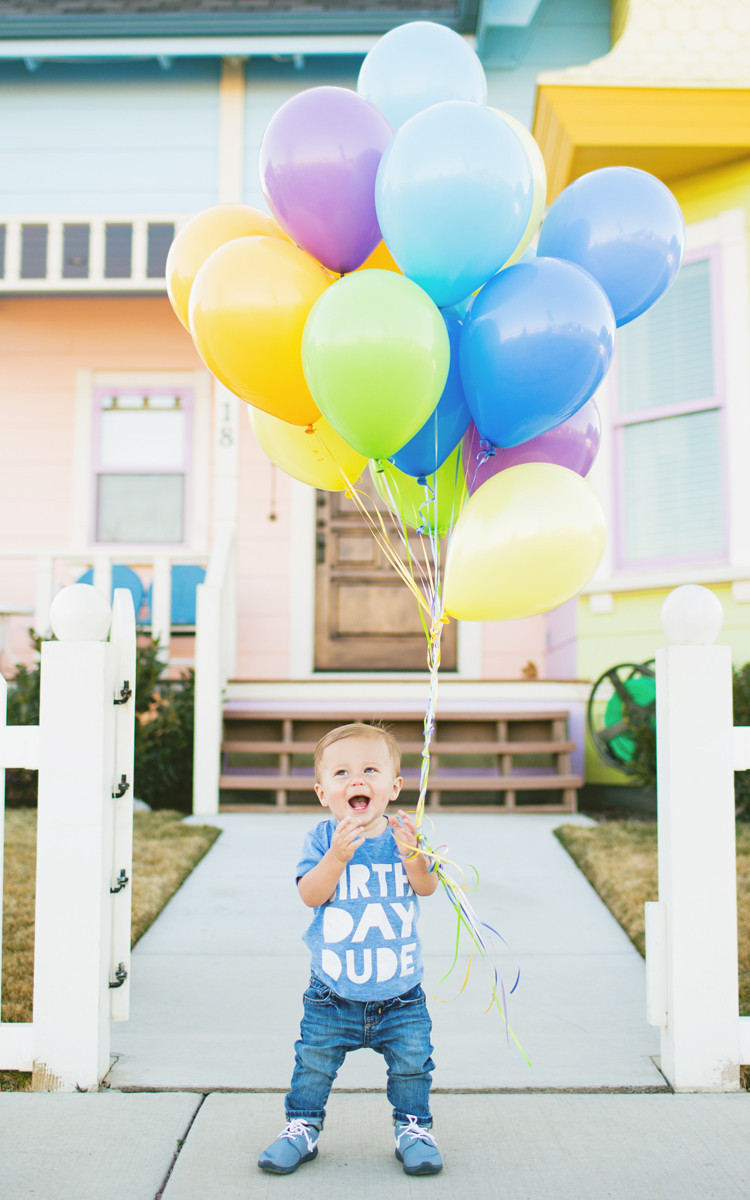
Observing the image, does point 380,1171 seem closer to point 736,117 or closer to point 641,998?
point 641,998

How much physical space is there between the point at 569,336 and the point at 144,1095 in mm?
1987

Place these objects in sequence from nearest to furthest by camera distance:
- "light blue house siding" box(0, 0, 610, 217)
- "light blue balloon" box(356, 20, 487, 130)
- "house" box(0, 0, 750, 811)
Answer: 1. "light blue balloon" box(356, 20, 487, 130)
2. "house" box(0, 0, 750, 811)
3. "light blue house siding" box(0, 0, 610, 217)

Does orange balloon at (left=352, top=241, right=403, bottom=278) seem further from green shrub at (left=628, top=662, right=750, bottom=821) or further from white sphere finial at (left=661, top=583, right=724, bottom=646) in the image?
green shrub at (left=628, top=662, right=750, bottom=821)

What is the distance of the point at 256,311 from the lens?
6.83 feet

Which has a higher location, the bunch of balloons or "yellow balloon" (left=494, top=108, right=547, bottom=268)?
"yellow balloon" (left=494, top=108, right=547, bottom=268)

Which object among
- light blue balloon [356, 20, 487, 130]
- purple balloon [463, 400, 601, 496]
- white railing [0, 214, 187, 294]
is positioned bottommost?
purple balloon [463, 400, 601, 496]

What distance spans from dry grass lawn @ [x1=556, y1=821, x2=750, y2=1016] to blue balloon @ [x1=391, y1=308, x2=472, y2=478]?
1.78 m

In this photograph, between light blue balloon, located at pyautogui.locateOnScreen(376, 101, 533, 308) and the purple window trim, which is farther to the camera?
the purple window trim

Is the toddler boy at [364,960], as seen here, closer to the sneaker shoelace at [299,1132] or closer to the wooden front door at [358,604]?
the sneaker shoelace at [299,1132]

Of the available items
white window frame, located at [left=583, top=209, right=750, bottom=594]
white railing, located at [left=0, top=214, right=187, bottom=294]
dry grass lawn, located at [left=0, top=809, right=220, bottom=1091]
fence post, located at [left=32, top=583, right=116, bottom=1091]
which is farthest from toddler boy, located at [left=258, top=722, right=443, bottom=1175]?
white railing, located at [left=0, top=214, right=187, bottom=294]

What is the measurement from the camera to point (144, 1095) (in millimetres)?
2213

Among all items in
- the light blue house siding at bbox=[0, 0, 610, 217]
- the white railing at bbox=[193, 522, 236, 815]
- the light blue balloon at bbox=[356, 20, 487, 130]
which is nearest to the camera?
the light blue balloon at bbox=[356, 20, 487, 130]

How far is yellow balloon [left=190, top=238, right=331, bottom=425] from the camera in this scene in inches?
82.2

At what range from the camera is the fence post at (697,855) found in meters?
2.26
